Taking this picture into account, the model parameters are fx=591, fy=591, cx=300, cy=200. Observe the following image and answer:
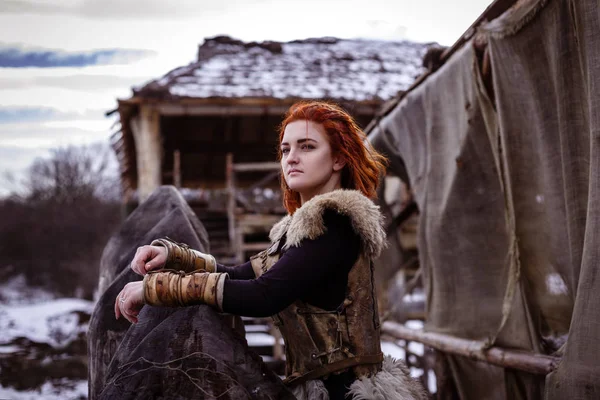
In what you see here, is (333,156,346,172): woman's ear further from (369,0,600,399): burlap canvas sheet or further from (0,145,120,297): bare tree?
(0,145,120,297): bare tree

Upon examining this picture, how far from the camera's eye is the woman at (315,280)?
1.64 metres

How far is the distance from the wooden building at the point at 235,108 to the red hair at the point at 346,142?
25.1 ft

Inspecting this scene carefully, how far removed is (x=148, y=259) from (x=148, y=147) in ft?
27.2

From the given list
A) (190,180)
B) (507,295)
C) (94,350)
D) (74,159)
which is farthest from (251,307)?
(74,159)

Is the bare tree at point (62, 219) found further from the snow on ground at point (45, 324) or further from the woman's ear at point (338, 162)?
the woman's ear at point (338, 162)

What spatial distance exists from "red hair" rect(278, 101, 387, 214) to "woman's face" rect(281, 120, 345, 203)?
2cm

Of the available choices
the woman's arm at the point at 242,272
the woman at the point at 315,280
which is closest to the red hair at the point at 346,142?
the woman at the point at 315,280

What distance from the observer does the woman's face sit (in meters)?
1.96

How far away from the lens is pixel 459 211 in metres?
3.79

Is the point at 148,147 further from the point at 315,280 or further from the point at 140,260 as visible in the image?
the point at 315,280

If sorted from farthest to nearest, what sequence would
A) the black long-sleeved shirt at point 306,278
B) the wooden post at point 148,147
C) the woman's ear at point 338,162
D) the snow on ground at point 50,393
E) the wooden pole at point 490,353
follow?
the wooden post at point 148,147 → the snow on ground at point 50,393 → the wooden pole at point 490,353 → the woman's ear at point 338,162 → the black long-sleeved shirt at point 306,278

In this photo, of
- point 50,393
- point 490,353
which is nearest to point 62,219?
point 50,393

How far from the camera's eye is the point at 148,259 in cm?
185

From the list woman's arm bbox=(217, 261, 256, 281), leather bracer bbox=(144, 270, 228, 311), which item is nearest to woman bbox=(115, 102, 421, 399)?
leather bracer bbox=(144, 270, 228, 311)
